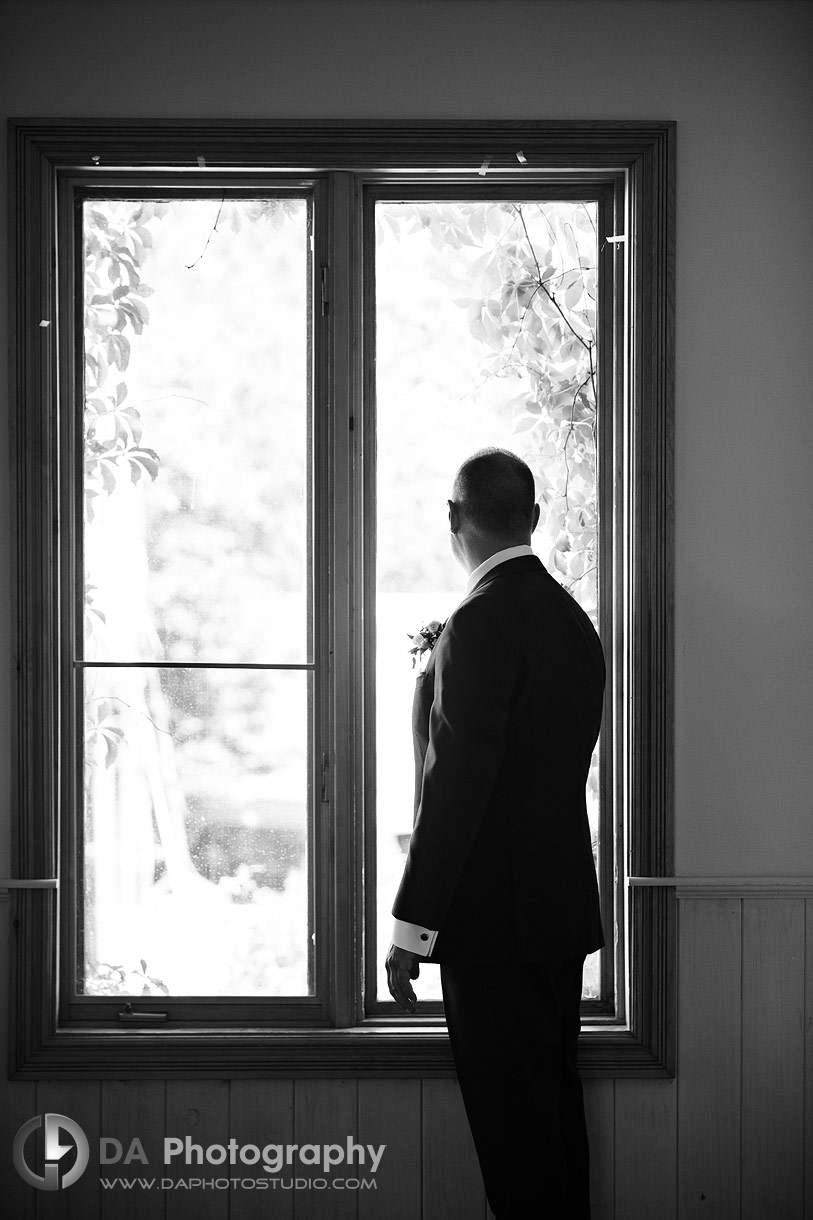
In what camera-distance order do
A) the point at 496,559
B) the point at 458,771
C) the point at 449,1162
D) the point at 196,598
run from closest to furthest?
the point at 458,771, the point at 496,559, the point at 449,1162, the point at 196,598

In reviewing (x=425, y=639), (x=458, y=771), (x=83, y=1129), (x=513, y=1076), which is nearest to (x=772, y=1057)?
(x=513, y=1076)

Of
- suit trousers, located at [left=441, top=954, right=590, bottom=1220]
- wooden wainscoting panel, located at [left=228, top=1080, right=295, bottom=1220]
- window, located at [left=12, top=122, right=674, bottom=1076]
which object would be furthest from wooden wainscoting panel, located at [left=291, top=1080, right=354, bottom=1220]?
suit trousers, located at [left=441, top=954, right=590, bottom=1220]

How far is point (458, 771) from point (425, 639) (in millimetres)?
533

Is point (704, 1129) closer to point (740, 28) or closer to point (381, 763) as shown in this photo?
point (381, 763)

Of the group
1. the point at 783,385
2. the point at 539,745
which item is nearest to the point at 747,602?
the point at 783,385

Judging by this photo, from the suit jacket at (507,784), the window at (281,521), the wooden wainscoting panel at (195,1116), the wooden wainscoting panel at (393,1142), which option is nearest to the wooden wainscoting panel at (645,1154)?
the window at (281,521)

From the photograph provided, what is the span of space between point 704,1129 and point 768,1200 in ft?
0.73

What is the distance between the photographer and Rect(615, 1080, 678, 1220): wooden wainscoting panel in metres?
2.21

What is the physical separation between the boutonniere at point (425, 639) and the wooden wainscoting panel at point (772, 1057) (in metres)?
0.95

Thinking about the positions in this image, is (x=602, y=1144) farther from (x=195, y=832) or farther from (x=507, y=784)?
(x=195, y=832)

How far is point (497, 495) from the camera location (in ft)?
6.47

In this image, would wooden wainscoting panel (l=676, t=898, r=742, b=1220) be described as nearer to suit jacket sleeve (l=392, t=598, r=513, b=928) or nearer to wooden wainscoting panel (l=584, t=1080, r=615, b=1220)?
wooden wainscoting panel (l=584, t=1080, r=615, b=1220)

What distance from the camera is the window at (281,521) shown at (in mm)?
2275

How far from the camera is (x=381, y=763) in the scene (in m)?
2.32
